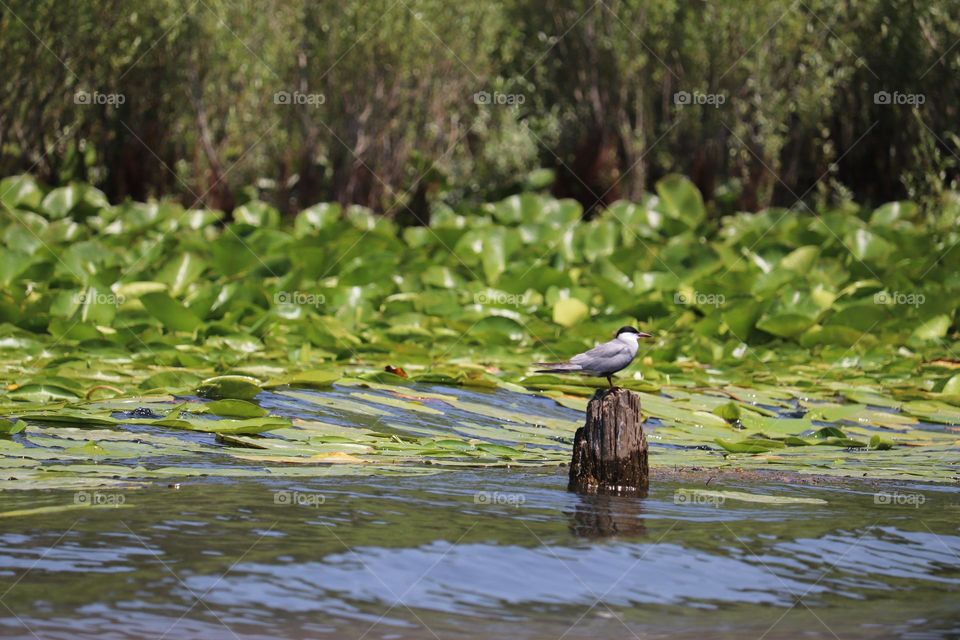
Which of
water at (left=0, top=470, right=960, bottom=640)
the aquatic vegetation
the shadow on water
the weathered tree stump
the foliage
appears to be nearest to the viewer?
water at (left=0, top=470, right=960, bottom=640)

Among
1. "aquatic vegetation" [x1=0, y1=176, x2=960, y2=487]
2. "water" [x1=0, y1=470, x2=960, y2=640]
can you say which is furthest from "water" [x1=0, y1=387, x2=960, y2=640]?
"aquatic vegetation" [x1=0, y1=176, x2=960, y2=487]

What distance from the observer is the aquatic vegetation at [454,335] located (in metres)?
5.65

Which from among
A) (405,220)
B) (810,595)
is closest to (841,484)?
(810,595)

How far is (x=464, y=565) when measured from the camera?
4219mm

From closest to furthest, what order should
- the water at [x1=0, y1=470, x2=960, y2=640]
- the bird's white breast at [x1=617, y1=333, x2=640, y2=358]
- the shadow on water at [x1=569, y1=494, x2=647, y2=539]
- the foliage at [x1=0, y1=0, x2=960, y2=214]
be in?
the water at [x1=0, y1=470, x2=960, y2=640], the shadow on water at [x1=569, y1=494, x2=647, y2=539], the bird's white breast at [x1=617, y1=333, x2=640, y2=358], the foliage at [x1=0, y1=0, x2=960, y2=214]

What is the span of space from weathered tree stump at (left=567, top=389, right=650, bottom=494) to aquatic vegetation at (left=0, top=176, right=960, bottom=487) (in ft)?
1.63

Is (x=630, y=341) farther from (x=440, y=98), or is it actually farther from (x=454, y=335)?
(x=440, y=98)

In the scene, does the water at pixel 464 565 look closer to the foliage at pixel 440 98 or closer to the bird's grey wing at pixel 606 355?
the bird's grey wing at pixel 606 355

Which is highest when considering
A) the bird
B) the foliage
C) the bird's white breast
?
the foliage

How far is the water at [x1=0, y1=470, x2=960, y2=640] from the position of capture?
12.3 ft

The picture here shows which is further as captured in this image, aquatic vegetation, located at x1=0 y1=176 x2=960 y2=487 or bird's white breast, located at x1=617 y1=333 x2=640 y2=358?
bird's white breast, located at x1=617 y1=333 x2=640 y2=358

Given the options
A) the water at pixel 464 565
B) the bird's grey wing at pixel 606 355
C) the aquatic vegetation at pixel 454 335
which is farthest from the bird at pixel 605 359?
the water at pixel 464 565

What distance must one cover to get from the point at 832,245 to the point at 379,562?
249 inches

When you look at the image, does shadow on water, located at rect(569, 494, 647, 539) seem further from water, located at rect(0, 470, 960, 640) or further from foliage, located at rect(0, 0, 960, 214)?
foliage, located at rect(0, 0, 960, 214)
